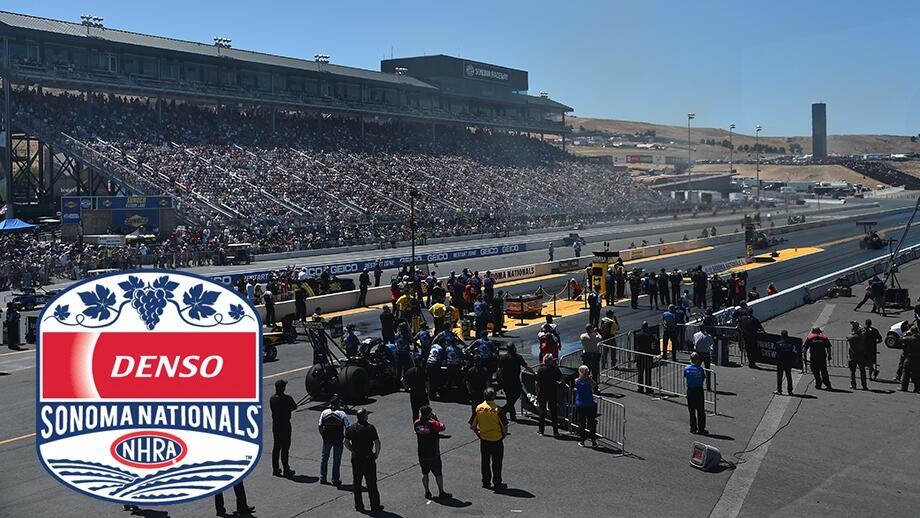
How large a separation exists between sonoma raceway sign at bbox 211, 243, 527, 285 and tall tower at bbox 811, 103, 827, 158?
118 metres

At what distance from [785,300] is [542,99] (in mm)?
83961

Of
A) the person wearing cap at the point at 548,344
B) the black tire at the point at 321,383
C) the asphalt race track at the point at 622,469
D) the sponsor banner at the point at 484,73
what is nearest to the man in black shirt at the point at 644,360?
the asphalt race track at the point at 622,469

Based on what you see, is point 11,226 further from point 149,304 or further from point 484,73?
point 484,73

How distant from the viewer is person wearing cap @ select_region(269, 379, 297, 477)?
1095 cm

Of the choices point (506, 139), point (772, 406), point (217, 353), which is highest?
point (506, 139)

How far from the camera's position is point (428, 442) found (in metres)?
10.4

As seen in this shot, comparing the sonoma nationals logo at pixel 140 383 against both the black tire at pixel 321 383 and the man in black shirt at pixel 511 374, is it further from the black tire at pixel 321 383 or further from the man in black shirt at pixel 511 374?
the black tire at pixel 321 383

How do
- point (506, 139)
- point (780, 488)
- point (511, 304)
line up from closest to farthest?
point (780, 488) < point (511, 304) < point (506, 139)

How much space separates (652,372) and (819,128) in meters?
170

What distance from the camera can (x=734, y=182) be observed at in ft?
501

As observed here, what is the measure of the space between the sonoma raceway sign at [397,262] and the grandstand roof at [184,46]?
1171 inches

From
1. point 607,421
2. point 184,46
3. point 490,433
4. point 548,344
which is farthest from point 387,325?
point 184,46

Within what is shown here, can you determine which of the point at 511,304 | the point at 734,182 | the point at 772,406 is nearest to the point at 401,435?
the point at 772,406

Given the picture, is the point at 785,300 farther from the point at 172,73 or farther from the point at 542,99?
the point at 542,99
